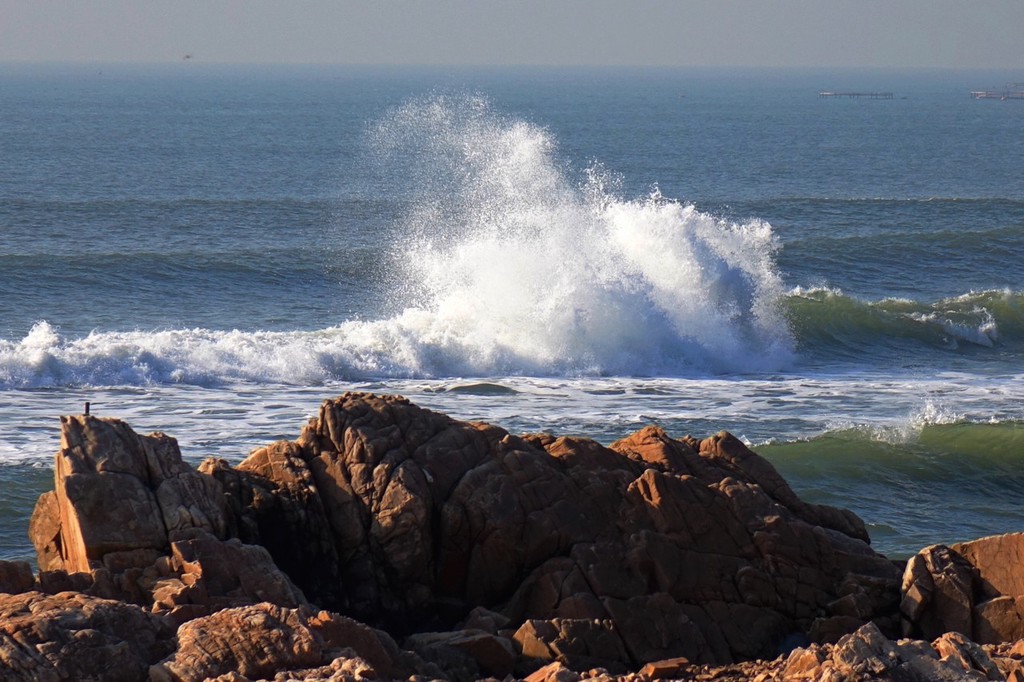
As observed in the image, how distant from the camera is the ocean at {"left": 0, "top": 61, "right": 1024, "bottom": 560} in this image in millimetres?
21734

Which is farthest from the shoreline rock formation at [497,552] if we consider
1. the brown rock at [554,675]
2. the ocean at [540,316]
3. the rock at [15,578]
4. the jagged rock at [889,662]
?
the ocean at [540,316]

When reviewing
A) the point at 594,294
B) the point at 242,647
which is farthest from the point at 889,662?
the point at 594,294

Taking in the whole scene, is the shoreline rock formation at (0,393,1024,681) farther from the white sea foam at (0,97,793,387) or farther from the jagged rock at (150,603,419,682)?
the white sea foam at (0,97,793,387)

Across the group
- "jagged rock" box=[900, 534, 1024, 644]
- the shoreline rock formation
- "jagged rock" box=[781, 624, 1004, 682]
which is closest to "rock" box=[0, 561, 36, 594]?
the shoreline rock formation

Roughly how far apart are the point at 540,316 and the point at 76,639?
19420 mm

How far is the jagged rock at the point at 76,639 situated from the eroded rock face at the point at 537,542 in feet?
8.36

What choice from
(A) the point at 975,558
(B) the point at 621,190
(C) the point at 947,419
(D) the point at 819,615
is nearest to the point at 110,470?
(D) the point at 819,615

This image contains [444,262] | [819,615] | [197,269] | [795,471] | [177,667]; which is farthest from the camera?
[197,269]

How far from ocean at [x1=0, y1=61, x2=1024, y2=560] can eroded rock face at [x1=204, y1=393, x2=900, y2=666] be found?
367 cm

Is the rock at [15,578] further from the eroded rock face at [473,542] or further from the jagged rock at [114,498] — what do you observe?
the jagged rock at [114,498]

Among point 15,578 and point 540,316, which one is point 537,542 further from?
point 540,316

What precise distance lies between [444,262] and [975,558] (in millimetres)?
22676

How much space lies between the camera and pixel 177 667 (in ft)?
33.4

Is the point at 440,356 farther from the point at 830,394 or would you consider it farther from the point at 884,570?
the point at 884,570
